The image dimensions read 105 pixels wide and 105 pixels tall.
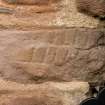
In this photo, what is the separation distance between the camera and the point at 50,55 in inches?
43.0

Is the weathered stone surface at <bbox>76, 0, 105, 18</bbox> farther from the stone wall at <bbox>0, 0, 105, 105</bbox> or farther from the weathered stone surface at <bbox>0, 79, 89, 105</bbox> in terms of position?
the weathered stone surface at <bbox>0, 79, 89, 105</bbox>

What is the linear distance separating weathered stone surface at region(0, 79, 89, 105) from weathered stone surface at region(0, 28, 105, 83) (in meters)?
0.02

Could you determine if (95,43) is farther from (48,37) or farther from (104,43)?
(48,37)

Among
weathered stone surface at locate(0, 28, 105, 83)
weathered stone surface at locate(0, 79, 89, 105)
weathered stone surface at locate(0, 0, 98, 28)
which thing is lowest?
weathered stone surface at locate(0, 79, 89, 105)

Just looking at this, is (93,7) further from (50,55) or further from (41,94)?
(41,94)

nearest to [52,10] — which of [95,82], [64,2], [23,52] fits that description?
[64,2]

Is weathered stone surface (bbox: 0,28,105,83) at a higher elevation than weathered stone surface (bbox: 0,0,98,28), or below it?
below

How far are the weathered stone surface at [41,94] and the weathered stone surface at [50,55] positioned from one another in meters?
0.02

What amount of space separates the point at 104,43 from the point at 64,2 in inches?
7.4

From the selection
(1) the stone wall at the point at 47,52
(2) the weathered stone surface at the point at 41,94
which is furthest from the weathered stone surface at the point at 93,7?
(2) the weathered stone surface at the point at 41,94

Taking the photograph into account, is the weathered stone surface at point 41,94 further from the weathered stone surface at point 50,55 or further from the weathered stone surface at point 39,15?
the weathered stone surface at point 39,15

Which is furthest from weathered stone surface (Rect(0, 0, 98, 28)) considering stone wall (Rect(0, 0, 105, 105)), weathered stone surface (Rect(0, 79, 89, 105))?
weathered stone surface (Rect(0, 79, 89, 105))

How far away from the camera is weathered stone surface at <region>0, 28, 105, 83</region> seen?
108 centimetres

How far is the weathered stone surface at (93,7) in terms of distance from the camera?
3.64ft
